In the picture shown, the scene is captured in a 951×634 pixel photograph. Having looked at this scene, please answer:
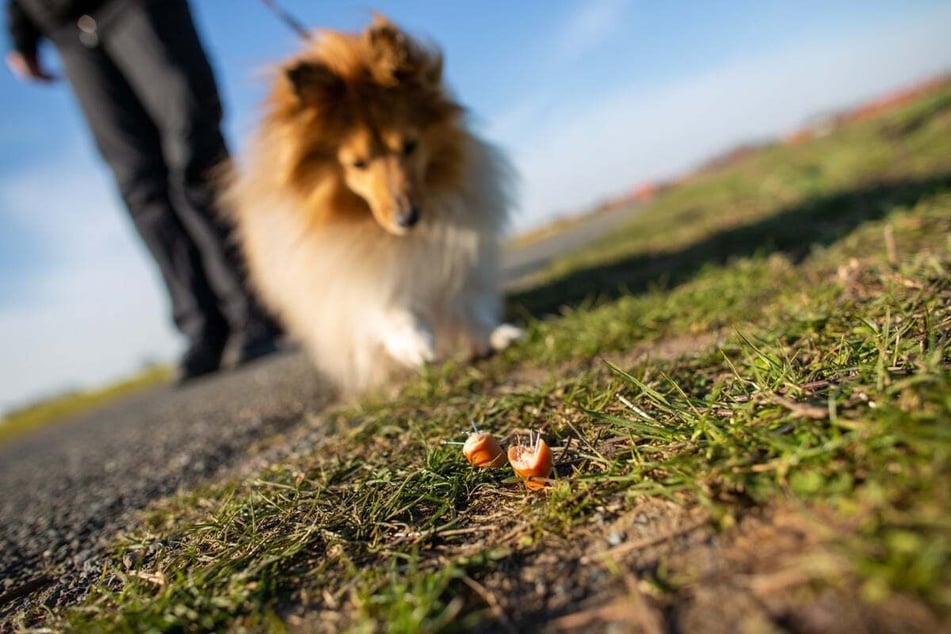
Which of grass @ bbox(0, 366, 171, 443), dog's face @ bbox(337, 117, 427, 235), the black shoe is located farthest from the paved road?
grass @ bbox(0, 366, 171, 443)

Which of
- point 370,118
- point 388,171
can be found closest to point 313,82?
point 370,118

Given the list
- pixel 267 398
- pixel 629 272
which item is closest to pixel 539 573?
pixel 267 398

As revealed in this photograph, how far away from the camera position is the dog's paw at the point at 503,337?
8.30ft

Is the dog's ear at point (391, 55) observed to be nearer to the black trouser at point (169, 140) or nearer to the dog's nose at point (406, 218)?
the dog's nose at point (406, 218)

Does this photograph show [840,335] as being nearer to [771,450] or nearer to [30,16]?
[771,450]

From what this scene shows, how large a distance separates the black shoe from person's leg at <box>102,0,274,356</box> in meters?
0.58

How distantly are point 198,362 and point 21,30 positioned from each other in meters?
2.44

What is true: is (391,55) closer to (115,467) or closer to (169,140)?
(169,140)

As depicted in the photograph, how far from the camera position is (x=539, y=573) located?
2.94 ft

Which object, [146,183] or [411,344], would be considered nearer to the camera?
[411,344]

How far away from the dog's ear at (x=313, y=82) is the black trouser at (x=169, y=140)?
2.83 feet

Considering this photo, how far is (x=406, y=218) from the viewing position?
271 cm

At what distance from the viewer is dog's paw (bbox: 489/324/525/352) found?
2529 millimetres

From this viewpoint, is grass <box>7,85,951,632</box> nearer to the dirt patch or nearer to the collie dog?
the dirt patch
